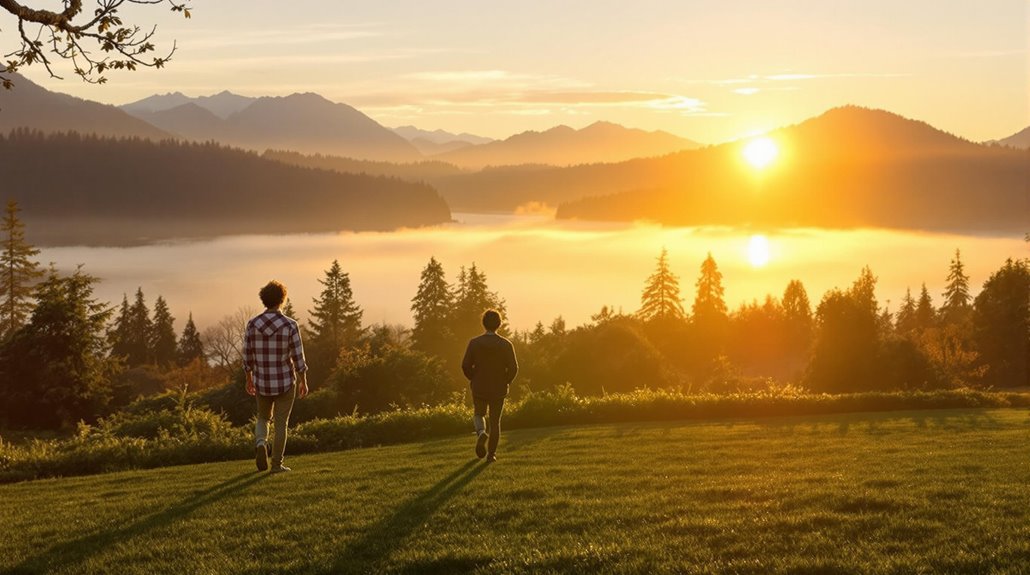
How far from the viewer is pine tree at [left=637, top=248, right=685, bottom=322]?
11038 cm

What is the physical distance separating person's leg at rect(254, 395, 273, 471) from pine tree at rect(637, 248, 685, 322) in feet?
326

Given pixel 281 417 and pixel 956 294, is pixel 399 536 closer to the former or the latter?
pixel 281 417

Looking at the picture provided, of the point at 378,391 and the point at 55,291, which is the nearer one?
A: the point at 378,391

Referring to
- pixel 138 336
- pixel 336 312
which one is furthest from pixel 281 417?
pixel 138 336

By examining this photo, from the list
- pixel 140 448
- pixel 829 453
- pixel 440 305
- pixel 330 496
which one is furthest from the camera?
pixel 440 305

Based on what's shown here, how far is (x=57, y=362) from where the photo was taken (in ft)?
147

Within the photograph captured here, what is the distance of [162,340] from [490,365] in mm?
116931

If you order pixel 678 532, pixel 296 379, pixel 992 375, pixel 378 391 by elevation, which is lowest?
pixel 992 375

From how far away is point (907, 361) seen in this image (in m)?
60.0

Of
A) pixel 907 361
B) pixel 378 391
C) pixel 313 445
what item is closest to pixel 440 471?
pixel 313 445

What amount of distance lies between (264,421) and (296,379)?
95 centimetres

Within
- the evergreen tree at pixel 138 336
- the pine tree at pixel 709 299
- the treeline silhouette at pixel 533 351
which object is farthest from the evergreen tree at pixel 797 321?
the evergreen tree at pixel 138 336

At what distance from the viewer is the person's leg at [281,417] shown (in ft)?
40.8

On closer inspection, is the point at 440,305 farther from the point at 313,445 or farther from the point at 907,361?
the point at 313,445
